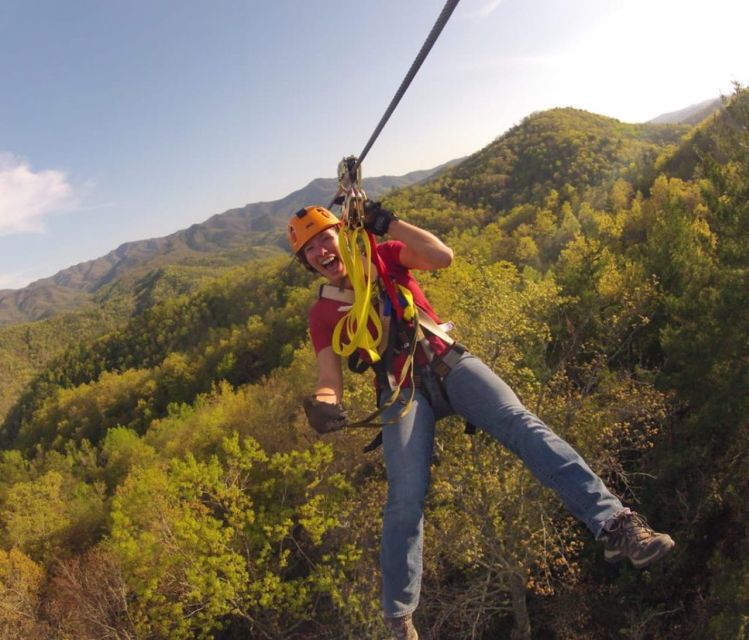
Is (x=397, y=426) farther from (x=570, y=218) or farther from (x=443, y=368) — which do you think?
(x=570, y=218)

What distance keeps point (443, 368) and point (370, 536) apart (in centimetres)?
1219

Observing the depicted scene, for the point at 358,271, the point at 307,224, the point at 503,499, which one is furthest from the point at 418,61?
the point at 503,499

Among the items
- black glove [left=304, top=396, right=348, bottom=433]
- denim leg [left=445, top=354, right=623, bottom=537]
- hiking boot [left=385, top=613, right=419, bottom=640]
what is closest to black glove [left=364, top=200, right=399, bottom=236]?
denim leg [left=445, top=354, right=623, bottom=537]

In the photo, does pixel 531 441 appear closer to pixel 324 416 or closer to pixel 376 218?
pixel 324 416

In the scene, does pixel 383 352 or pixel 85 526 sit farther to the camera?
pixel 85 526

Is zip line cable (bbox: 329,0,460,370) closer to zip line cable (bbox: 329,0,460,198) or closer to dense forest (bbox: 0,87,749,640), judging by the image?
zip line cable (bbox: 329,0,460,198)

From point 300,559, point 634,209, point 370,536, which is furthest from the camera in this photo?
point 634,209

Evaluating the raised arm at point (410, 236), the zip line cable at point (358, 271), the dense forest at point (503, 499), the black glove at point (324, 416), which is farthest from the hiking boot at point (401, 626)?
the dense forest at point (503, 499)

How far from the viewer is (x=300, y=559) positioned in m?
18.6

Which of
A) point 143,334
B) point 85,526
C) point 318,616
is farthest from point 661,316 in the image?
point 143,334

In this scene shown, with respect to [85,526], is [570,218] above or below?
above

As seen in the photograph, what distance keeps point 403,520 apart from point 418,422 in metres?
0.57

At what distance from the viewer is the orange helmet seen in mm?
3338

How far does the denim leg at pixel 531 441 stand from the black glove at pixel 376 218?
38.2 inches
